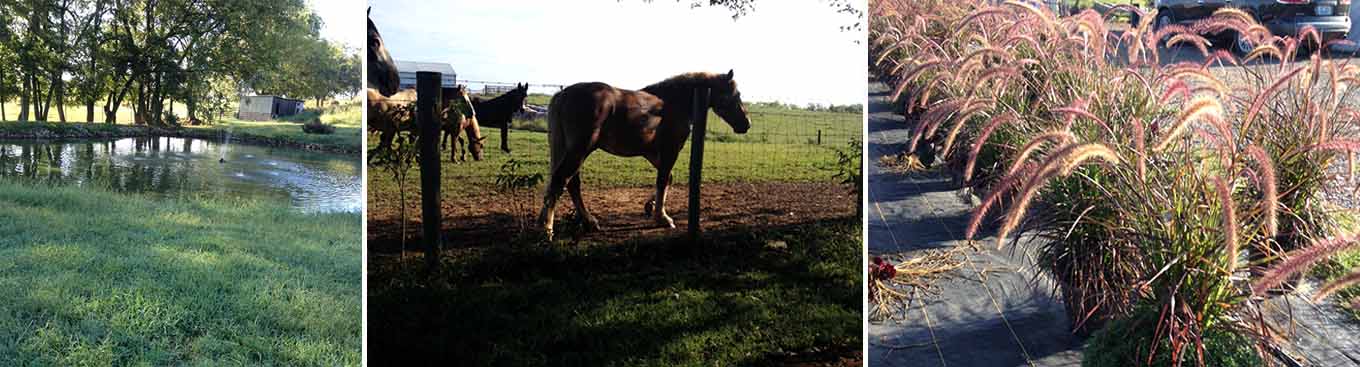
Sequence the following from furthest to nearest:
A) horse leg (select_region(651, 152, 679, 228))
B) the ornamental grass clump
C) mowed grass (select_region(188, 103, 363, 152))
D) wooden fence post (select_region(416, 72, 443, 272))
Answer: mowed grass (select_region(188, 103, 363, 152))
horse leg (select_region(651, 152, 679, 228))
wooden fence post (select_region(416, 72, 443, 272))
the ornamental grass clump

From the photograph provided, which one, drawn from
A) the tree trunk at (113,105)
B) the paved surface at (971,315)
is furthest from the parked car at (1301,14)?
the tree trunk at (113,105)

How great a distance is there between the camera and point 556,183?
342cm

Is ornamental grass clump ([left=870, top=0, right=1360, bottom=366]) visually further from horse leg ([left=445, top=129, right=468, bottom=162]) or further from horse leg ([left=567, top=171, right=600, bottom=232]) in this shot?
horse leg ([left=445, top=129, right=468, bottom=162])

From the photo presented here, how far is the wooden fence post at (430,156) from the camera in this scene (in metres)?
3.27

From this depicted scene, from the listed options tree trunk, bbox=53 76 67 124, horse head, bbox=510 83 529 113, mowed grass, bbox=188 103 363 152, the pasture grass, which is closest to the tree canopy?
tree trunk, bbox=53 76 67 124

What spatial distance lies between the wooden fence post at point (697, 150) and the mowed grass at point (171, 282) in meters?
2.25

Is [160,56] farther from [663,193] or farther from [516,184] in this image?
[663,193]

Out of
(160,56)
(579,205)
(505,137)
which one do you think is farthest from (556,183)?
(160,56)

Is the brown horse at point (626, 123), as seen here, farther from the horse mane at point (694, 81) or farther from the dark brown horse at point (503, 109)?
the dark brown horse at point (503, 109)

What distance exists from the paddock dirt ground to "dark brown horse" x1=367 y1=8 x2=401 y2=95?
1.40ft

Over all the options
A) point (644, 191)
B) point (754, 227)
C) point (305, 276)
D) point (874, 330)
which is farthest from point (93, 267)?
point (874, 330)

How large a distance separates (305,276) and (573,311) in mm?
2464

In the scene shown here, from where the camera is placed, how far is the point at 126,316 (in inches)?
178

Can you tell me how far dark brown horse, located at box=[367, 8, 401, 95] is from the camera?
123 inches
